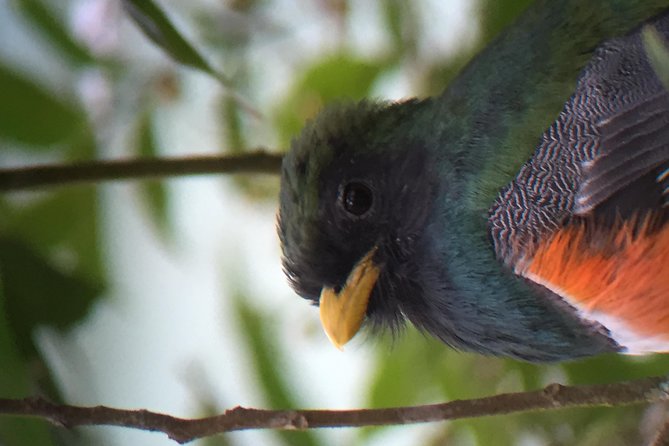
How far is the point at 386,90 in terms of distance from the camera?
1.24 metres

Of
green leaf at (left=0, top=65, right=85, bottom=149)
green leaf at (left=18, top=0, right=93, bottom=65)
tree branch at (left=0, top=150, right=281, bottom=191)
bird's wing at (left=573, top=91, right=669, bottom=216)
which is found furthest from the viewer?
green leaf at (left=18, top=0, right=93, bottom=65)

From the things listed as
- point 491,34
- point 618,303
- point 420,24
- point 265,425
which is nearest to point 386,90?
point 420,24

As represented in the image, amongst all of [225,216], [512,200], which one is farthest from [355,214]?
[225,216]

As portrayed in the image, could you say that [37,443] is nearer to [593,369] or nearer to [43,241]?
[43,241]

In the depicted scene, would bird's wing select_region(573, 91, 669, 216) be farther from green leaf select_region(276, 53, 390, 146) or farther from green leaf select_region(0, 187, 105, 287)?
green leaf select_region(0, 187, 105, 287)

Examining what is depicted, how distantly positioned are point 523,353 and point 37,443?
42cm

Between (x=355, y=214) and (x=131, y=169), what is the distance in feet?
0.90

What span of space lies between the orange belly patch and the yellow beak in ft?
0.46

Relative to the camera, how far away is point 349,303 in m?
0.69

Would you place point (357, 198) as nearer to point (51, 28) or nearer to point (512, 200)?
point (512, 200)

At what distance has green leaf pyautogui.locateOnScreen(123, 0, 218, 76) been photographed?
70 centimetres

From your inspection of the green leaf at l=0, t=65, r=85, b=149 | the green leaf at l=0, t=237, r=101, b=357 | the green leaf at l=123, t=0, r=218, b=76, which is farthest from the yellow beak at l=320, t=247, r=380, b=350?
the green leaf at l=0, t=65, r=85, b=149

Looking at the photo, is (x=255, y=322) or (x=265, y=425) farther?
(x=255, y=322)

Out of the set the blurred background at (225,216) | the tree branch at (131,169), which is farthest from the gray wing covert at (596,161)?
the tree branch at (131,169)
